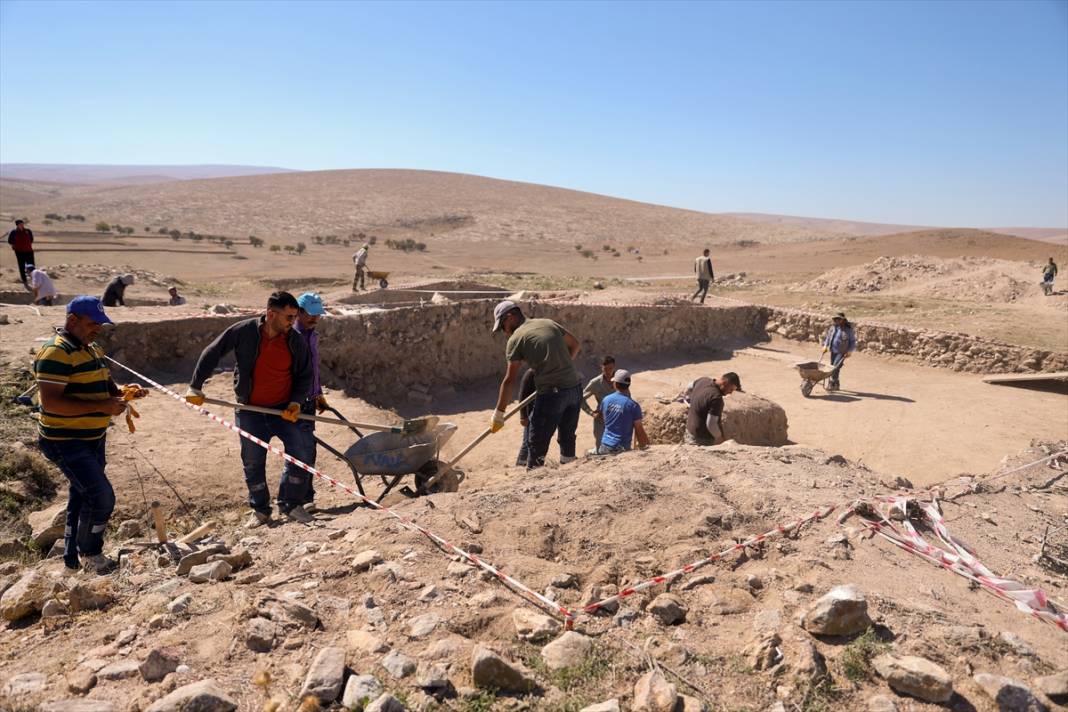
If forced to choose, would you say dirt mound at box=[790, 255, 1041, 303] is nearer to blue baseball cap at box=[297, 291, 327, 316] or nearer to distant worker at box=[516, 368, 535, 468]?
distant worker at box=[516, 368, 535, 468]

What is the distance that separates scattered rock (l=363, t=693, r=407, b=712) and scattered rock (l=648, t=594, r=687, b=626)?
1.22 meters

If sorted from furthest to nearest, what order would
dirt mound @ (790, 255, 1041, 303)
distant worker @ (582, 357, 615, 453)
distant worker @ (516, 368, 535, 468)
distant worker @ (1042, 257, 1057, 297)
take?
dirt mound @ (790, 255, 1041, 303), distant worker @ (1042, 257, 1057, 297), distant worker @ (582, 357, 615, 453), distant worker @ (516, 368, 535, 468)

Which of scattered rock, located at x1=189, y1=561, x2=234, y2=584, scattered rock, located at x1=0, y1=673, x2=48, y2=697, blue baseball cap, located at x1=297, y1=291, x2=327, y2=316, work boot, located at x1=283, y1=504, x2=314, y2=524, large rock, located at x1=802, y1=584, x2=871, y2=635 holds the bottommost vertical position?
work boot, located at x1=283, y1=504, x2=314, y2=524

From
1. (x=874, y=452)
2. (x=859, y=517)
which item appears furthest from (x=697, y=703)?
(x=874, y=452)

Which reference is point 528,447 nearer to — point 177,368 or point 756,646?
point 756,646

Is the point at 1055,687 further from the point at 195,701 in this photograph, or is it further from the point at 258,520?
the point at 258,520

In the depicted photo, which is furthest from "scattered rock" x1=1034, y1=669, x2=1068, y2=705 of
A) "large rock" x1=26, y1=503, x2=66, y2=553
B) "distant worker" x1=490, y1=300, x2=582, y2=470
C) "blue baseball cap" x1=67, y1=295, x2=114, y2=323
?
"large rock" x1=26, y1=503, x2=66, y2=553

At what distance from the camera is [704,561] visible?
3.34 metres

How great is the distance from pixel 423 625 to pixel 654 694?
39.3 inches

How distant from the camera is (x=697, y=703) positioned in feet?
7.98

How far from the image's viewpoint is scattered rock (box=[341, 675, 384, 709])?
7.72 ft

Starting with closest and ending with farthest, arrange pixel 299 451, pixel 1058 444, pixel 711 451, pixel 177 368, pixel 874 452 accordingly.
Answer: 1. pixel 299 451
2. pixel 711 451
3. pixel 1058 444
4. pixel 874 452
5. pixel 177 368

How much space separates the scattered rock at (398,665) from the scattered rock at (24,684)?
1325mm

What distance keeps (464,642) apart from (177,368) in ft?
26.3
